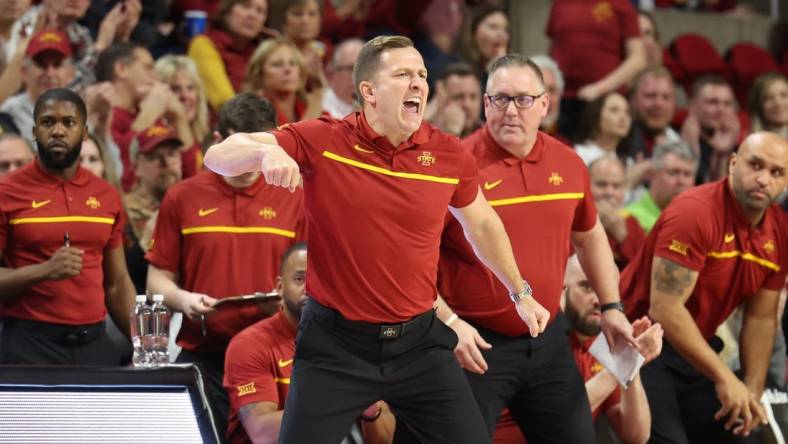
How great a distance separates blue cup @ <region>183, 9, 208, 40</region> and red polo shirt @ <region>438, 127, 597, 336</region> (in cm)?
414

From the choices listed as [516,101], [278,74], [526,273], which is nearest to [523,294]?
[526,273]

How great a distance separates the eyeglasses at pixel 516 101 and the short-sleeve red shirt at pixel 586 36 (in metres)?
4.57

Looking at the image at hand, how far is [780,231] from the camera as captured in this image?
19.9 ft

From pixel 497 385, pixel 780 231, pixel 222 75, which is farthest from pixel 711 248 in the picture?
pixel 222 75

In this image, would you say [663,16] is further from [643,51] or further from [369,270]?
[369,270]

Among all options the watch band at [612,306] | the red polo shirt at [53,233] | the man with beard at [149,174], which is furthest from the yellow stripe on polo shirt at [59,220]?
the watch band at [612,306]

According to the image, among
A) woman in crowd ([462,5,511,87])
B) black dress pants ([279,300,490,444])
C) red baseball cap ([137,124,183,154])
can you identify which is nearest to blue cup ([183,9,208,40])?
red baseball cap ([137,124,183,154])

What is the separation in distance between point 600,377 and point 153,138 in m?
2.91

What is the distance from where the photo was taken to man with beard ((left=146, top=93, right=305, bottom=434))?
5887mm

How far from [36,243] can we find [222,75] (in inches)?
118

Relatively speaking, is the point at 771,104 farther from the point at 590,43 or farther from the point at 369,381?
the point at 369,381

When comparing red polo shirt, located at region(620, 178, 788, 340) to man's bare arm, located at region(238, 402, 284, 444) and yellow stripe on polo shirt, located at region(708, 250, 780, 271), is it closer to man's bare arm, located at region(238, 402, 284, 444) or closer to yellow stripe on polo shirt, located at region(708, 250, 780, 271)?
yellow stripe on polo shirt, located at region(708, 250, 780, 271)

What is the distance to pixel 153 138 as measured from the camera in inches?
282

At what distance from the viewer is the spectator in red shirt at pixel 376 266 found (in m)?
4.39
